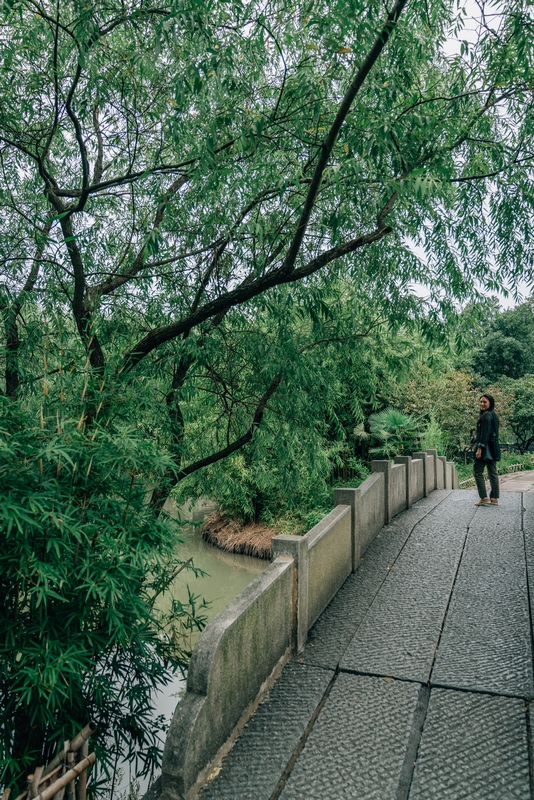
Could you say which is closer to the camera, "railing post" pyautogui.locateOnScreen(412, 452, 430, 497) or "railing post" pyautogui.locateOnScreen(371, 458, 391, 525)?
"railing post" pyautogui.locateOnScreen(371, 458, 391, 525)

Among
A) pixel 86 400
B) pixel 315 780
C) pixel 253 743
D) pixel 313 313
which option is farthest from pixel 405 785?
pixel 313 313

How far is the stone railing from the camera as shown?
281 cm

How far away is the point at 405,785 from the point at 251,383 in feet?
14.6

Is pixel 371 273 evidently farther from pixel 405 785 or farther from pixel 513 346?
pixel 513 346

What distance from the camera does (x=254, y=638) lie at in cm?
349

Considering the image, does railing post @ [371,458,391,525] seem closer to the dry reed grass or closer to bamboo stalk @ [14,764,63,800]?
bamboo stalk @ [14,764,63,800]

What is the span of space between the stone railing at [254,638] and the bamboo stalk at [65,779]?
0.37 meters

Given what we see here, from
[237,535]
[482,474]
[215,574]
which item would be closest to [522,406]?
[237,535]

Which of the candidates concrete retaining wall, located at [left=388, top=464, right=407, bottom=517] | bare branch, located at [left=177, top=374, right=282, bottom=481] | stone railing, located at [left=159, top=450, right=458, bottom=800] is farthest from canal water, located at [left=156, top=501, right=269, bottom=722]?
stone railing, located at [left=159, top=450, right=458, bottom=800]

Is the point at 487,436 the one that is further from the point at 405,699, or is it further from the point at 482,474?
the point at 405,699

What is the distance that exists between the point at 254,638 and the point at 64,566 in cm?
124

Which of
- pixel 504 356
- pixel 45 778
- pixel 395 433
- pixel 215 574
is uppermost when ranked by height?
pixel 504 356

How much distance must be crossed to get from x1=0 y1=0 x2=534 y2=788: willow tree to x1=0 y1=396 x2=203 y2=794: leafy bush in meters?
0.03

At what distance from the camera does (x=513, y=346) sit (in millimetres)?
31906
